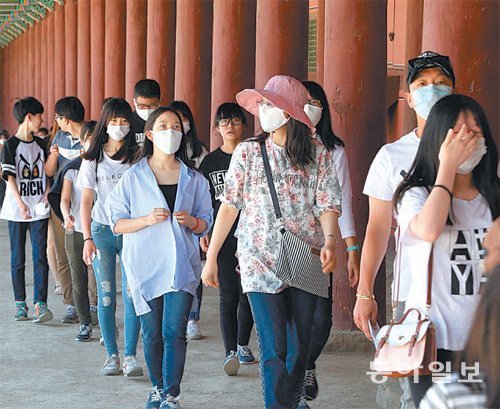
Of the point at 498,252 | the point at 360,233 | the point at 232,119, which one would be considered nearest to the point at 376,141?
the point at 360,233

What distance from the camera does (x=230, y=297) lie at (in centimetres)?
770

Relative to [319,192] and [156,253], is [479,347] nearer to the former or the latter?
[319,192]

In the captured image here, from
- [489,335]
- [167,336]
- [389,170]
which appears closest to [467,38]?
[389,170]

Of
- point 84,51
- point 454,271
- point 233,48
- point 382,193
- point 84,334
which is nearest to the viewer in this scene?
point 454,271

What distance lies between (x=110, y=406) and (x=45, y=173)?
3653 mm

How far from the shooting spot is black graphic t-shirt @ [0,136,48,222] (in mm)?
9828

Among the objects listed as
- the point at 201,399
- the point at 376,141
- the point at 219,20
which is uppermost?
the point at 219,20

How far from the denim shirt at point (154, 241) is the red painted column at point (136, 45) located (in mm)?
11684

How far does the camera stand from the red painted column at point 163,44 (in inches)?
623

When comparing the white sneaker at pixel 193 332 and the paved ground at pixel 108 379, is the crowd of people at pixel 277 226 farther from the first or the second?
the paved ground at pixel 108 379

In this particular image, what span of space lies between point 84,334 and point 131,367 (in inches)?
57.7

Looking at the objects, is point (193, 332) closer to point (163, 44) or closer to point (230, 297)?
point (230, 297)

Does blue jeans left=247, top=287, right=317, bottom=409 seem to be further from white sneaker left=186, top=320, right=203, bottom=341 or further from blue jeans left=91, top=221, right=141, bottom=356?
white sneaker left=186, top=320, right=203, bottom=341

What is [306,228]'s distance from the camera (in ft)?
18.8
